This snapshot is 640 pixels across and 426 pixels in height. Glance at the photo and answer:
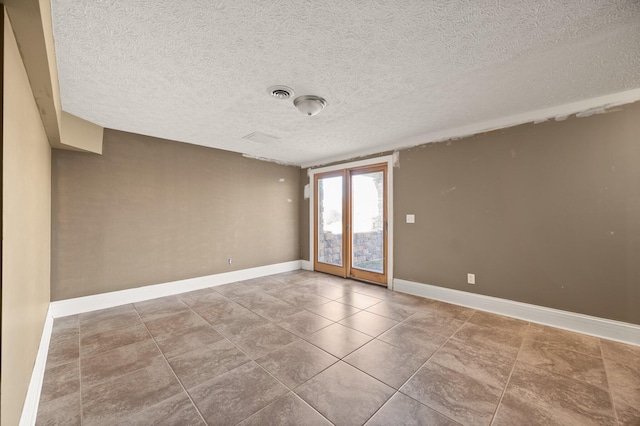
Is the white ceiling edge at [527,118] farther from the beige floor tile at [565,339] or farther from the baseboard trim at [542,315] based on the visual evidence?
the beige floor tile at [565,339]

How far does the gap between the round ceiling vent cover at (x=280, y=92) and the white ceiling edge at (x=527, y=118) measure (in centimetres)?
222

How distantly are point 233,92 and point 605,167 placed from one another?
12.5 feet

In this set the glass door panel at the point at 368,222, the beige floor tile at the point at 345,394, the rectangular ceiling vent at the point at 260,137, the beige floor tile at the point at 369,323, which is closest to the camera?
the beige floor tile at the point at 345,394

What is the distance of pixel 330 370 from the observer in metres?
1.99

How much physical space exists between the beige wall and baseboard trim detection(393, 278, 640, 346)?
4.02 metres

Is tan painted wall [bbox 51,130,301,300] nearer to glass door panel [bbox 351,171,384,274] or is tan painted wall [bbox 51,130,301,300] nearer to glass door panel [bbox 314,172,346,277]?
glass door panel [bbox 314,172,346,277]

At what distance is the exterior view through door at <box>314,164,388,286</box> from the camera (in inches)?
175

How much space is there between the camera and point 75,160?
10.4 ft

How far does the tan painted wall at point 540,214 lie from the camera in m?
2.48

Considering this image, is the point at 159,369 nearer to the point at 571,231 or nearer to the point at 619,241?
the point at 571,231

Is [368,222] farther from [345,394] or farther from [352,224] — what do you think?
[345,394]

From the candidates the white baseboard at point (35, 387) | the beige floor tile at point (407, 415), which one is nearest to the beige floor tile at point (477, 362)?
the beige floor tile at point (407, 415)

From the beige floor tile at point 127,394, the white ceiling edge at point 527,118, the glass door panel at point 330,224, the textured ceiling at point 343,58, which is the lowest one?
the beige floor tile at point 127,394

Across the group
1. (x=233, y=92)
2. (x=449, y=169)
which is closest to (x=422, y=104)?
(x=449, y=169)
